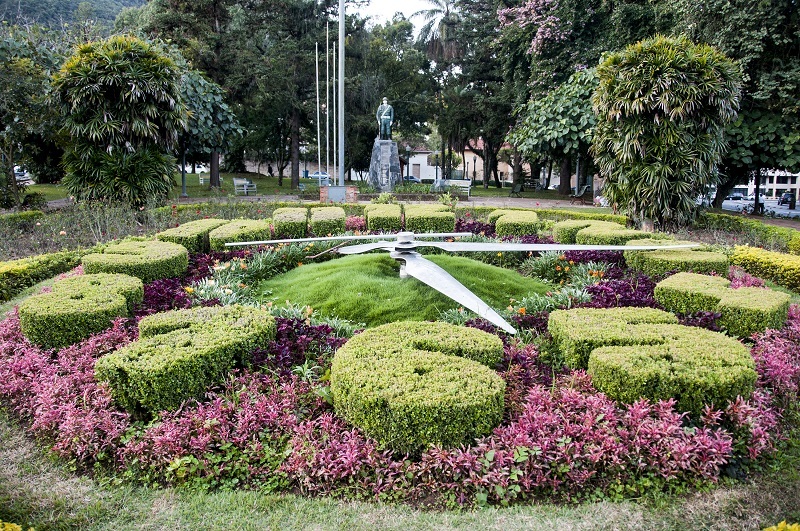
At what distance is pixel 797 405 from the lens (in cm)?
390

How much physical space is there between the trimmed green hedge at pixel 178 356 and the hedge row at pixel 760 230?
879cm

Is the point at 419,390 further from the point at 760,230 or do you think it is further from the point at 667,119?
the point at 760,230

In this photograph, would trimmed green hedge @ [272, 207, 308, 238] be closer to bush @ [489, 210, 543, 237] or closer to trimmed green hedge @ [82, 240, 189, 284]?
trimmed green hedge @ [82, 240, 189, 284]

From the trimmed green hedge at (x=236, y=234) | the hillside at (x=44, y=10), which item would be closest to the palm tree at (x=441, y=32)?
the hillside at (x=44, y=10)

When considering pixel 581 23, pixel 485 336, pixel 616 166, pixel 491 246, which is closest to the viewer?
pixel 485 336

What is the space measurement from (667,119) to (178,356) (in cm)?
876

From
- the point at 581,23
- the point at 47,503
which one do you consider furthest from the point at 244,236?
the point at 581,23

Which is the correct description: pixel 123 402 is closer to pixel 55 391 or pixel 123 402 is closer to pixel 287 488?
pixel 55 391

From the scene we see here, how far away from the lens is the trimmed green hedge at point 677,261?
250 inches

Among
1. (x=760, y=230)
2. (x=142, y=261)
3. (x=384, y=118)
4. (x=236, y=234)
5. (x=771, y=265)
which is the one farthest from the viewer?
(x=384, y=118)

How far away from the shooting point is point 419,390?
328 centimetres

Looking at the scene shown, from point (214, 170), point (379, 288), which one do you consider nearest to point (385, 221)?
point (379, 288)

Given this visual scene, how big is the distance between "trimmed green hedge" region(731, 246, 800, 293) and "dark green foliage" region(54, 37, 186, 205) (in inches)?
443

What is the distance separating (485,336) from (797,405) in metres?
2.23
